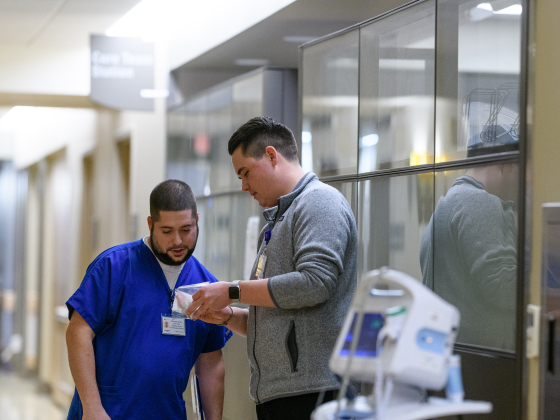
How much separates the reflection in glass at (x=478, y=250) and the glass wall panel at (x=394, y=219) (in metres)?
0.09

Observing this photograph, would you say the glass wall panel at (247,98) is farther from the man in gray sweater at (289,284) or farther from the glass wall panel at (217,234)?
the man in gray sweater at (289,284)

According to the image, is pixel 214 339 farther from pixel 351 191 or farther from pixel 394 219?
pixel 351 191

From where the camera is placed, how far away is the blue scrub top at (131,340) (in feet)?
8.14

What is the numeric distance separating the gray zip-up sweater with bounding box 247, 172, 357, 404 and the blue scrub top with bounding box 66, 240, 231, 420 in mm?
385

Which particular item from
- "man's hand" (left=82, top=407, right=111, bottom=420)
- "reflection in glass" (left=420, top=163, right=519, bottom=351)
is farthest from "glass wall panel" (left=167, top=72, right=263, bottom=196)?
"man's hand" (left=82, top=407, right=111, bottom=420)

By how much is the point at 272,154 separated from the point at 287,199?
0.15 metres

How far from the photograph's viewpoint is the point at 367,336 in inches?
62.3

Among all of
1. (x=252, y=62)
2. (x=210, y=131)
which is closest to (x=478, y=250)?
(x=210, y=131)

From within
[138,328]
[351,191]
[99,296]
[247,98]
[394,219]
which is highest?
[247,98]

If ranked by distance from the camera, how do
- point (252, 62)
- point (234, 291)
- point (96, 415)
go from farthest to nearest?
1. point (252, 62)
2. point (96, 415)
3. point (234, 291)

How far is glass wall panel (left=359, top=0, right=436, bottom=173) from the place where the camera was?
308 cm

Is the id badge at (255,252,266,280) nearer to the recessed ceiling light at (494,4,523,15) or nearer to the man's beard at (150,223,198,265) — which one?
the man's beard at (150,223,198,265)

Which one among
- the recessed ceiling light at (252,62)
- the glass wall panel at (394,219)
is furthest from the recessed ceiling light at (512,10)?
the recessed ceiling light at (252,62)

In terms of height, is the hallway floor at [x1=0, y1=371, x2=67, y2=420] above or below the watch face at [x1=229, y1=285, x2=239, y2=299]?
below
